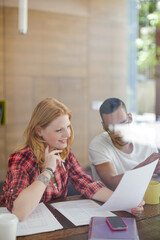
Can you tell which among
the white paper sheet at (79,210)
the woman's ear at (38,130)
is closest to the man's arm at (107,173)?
the white paper sheet at (79,210)

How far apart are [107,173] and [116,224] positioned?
475mm

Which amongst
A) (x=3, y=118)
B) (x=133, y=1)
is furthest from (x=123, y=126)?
(x=133, y=1)

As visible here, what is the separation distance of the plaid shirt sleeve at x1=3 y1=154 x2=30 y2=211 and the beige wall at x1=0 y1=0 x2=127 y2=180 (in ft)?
5.55

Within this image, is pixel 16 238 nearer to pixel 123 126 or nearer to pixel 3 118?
pixel 123 126

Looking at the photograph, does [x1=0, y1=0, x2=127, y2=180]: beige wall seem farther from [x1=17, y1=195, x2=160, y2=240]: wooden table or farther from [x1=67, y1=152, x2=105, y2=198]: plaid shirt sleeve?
[x1=17, y1=195, x2=160, y2=240]: wooden table

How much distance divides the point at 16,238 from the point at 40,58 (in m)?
2.45

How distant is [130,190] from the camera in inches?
37.4

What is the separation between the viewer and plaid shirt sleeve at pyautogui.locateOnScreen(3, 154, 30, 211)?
98cm

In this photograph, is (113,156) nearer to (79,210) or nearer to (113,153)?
(113,153)

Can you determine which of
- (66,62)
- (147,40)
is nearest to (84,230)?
(66,62)

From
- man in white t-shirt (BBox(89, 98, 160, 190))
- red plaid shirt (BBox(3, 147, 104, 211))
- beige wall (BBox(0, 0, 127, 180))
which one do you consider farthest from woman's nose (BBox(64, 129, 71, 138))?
beige wall (BBox(0, 0, 127, 180))

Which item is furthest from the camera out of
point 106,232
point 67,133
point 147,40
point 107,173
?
point 147,40

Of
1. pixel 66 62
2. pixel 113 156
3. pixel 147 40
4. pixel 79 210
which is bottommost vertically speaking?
pixel 79 210

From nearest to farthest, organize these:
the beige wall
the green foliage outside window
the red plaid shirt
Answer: the red plaid shirt
the beige wall
the green foliage outside window
